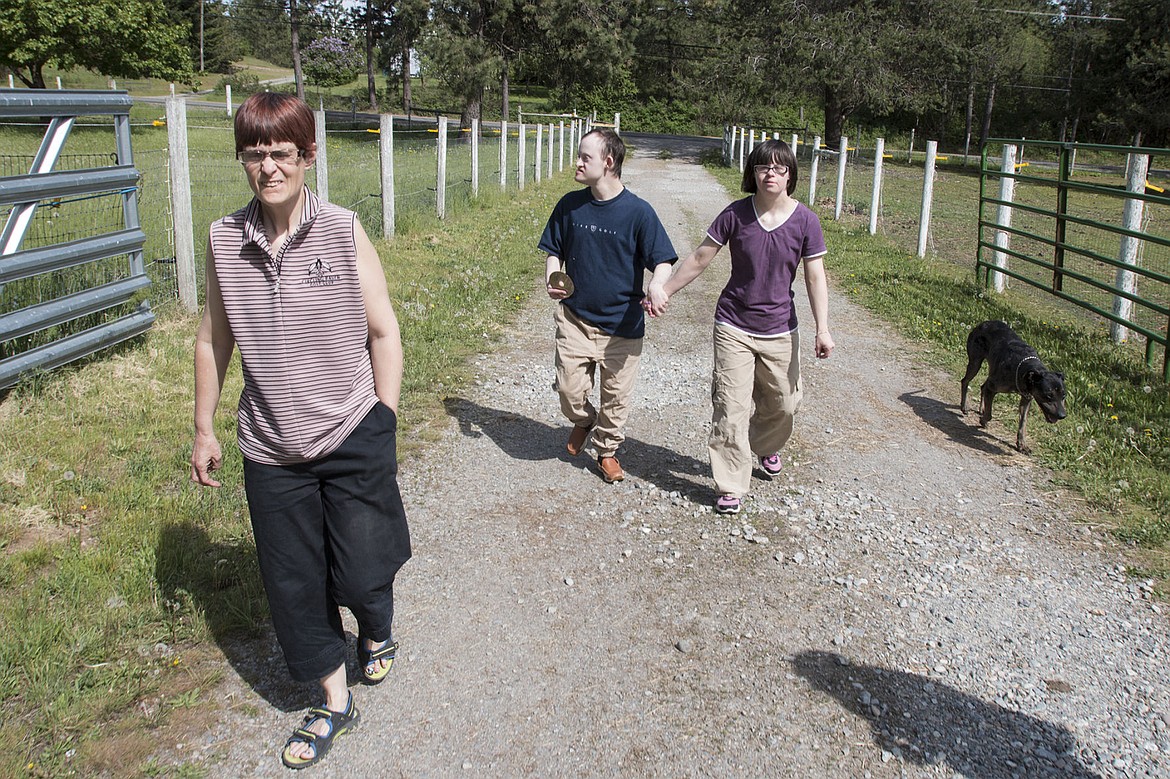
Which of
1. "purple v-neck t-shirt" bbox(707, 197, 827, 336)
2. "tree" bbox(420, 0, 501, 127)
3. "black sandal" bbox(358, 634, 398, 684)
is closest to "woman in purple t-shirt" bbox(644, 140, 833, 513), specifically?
"purple v-neck t-shirt" bbox(707, 197, 827, 336)

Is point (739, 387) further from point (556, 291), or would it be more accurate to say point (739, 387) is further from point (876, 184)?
point (876, 184)

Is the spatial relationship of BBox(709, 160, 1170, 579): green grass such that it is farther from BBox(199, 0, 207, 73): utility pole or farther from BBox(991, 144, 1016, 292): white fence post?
BBox(199, 0, 207, 73): utility pole

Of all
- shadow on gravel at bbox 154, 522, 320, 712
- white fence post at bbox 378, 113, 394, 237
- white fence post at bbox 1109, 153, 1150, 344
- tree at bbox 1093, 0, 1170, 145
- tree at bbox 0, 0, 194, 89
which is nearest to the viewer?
shadow on gravel at bbox 154, 522, 320, 712

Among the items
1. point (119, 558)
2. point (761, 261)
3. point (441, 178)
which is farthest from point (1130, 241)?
point (441, 178)

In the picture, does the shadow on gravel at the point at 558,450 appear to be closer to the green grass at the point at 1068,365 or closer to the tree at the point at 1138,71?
the green grass at the point at 1068,365

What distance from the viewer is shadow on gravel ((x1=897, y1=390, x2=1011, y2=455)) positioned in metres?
6.23

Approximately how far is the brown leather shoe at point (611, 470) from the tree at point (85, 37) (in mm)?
36749

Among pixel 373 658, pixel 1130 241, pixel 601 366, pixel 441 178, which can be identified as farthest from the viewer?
pixel 441 178

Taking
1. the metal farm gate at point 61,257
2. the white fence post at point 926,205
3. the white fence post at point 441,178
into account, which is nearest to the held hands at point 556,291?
the metal farm gate at point 61,257

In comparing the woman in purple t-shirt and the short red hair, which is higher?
the short red hair

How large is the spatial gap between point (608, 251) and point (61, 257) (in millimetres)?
3287

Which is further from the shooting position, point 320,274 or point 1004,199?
point 1004,199

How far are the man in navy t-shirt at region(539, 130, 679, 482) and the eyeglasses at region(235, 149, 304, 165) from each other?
240 centimetres

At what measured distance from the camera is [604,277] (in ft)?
16.9
